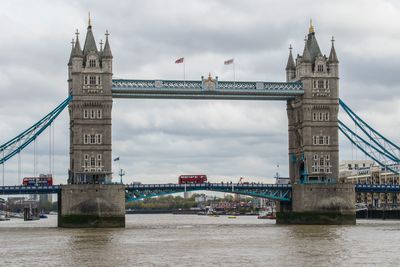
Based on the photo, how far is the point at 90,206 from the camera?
4599 inches

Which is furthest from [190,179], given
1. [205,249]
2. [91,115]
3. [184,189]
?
[205,249]

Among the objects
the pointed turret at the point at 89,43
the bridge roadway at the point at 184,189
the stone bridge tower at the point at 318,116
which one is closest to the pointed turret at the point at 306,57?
the stone bridge tower at the point at 318,116

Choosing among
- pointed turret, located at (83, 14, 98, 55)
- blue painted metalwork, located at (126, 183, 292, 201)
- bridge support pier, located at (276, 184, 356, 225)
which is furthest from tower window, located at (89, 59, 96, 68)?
bridge support pier, located at (276, 184, 356, 225)

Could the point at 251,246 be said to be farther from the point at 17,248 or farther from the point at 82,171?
the point at 82,171

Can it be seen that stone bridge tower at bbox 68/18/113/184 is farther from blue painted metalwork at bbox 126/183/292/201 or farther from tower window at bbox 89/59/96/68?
blue painted metalwork at bbox 126/183/292/201

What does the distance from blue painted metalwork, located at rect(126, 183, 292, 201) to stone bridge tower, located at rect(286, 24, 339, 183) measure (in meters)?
3.90

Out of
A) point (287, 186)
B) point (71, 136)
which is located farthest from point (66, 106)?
point (287, 186)

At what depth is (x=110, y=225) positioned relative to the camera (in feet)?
383

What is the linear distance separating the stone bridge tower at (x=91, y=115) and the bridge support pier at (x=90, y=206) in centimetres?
489

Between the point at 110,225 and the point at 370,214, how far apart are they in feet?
277

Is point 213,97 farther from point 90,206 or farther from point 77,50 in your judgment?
point 90,206

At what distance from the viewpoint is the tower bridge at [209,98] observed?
11838cm

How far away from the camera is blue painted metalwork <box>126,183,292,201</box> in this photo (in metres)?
126

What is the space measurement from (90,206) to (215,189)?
2035 centimetres
